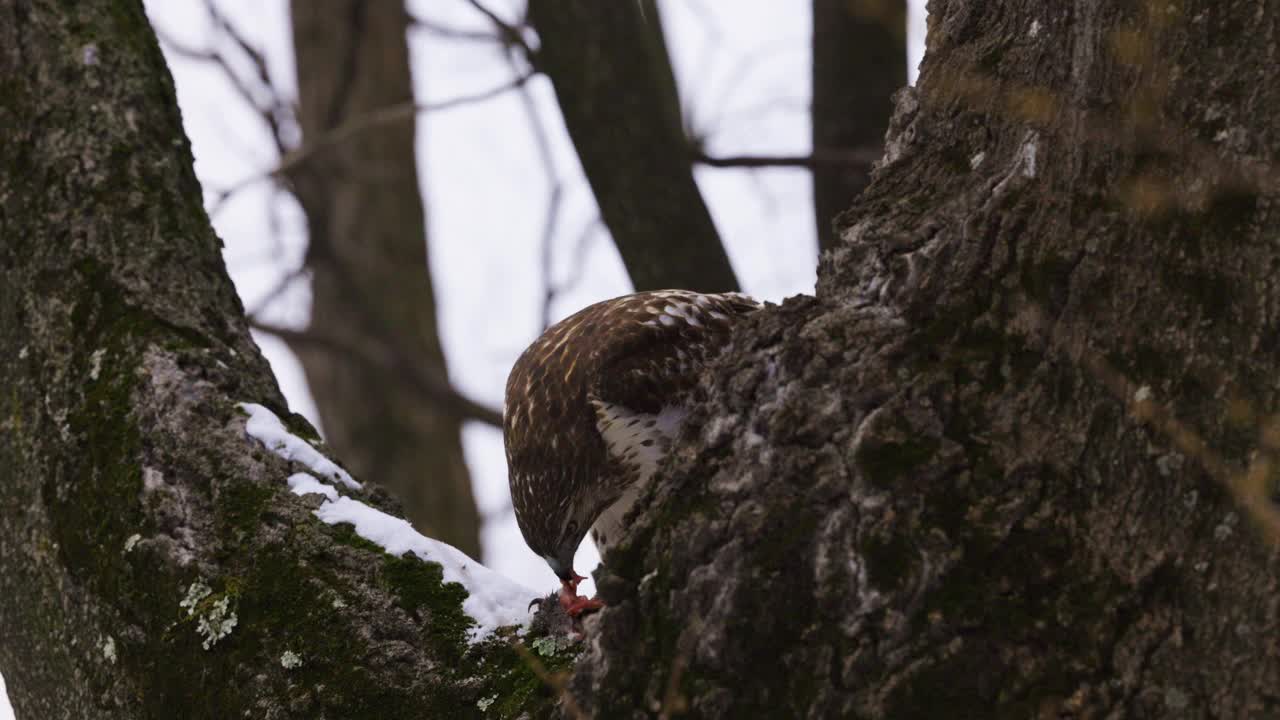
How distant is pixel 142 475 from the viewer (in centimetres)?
234

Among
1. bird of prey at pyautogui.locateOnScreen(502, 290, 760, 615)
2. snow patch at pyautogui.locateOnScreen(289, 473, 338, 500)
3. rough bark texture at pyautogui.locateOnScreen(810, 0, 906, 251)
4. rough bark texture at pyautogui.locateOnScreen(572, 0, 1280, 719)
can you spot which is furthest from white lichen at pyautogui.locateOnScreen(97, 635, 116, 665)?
rough bark texture at pyautogui.locateOnScreen(810, 0, 906, 251)

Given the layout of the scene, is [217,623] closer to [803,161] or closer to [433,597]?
[433,597]

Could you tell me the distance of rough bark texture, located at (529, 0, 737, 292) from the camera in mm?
3936

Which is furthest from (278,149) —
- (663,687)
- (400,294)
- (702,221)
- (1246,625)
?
(1246,625)

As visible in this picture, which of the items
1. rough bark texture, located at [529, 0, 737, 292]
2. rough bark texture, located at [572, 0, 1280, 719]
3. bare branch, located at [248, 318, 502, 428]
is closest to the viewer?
rough bark texture, located at [572, 0, 1280, 719]

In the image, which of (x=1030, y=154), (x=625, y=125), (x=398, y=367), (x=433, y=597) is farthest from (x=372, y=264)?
(x=1030, y=154)

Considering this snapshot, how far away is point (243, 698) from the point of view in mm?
2088

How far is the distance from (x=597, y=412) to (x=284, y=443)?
0.99 metres

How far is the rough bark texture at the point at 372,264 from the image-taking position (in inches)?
278

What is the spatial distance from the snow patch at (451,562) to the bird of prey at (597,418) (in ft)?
2.64

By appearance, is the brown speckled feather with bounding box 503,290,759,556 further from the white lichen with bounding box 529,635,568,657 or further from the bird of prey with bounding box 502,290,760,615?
the white lichen with bounding box 529,635,568,657

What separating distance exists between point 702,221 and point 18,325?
6.71 ft

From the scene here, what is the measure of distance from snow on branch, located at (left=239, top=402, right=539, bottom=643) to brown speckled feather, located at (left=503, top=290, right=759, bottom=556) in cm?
86

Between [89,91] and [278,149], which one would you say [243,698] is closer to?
[89,91]
